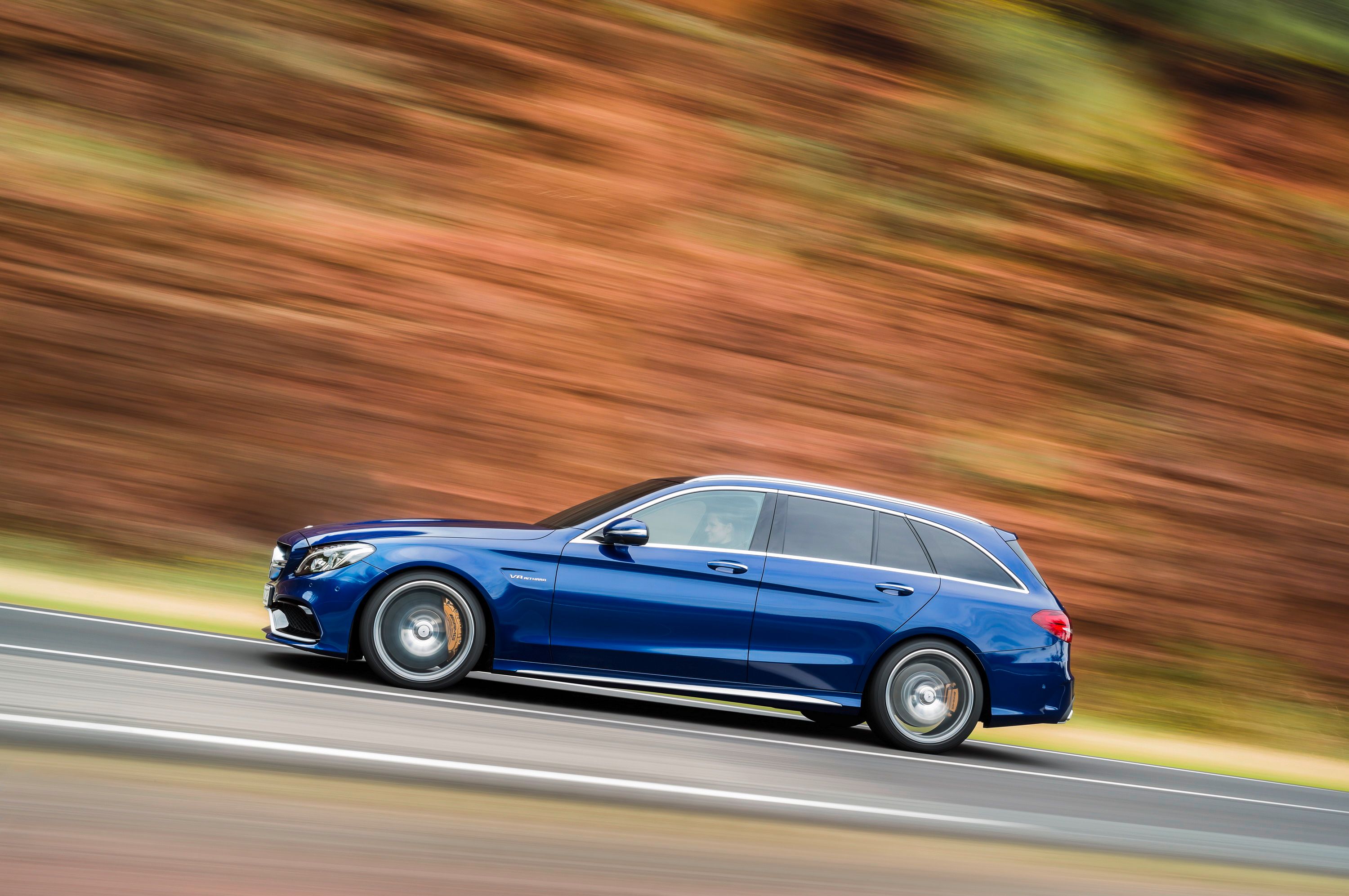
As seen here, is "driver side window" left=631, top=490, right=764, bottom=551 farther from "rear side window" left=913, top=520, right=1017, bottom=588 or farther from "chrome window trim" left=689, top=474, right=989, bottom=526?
"rear side window" left=913, top=520, right=1017, bottom=588

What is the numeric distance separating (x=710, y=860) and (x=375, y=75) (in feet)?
44.3

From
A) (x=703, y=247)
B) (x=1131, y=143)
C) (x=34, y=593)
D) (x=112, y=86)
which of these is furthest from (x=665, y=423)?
(x=1131, y=143)

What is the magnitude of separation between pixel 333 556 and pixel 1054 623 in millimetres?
4746

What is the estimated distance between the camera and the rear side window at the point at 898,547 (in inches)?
334

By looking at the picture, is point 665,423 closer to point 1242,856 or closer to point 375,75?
point 375,75

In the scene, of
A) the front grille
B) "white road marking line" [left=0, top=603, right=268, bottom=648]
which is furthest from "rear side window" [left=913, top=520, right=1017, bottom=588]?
"white road marking line" [left=0, top=603, right=268, bottom=648]

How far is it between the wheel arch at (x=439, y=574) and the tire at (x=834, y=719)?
2.17 meters

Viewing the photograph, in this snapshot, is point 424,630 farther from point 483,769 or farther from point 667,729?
point 483,769

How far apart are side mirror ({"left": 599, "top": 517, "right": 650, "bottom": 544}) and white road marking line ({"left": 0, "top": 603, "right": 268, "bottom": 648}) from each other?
8.26 ft

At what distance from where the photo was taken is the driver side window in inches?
323

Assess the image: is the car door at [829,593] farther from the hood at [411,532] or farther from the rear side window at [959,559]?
the hood at [411,532]

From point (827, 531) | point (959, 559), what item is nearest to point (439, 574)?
point (827, 531)

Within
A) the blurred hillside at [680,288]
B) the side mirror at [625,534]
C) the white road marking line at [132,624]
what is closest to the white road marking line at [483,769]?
the side mirror at [625,534]

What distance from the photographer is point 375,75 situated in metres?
16.3
